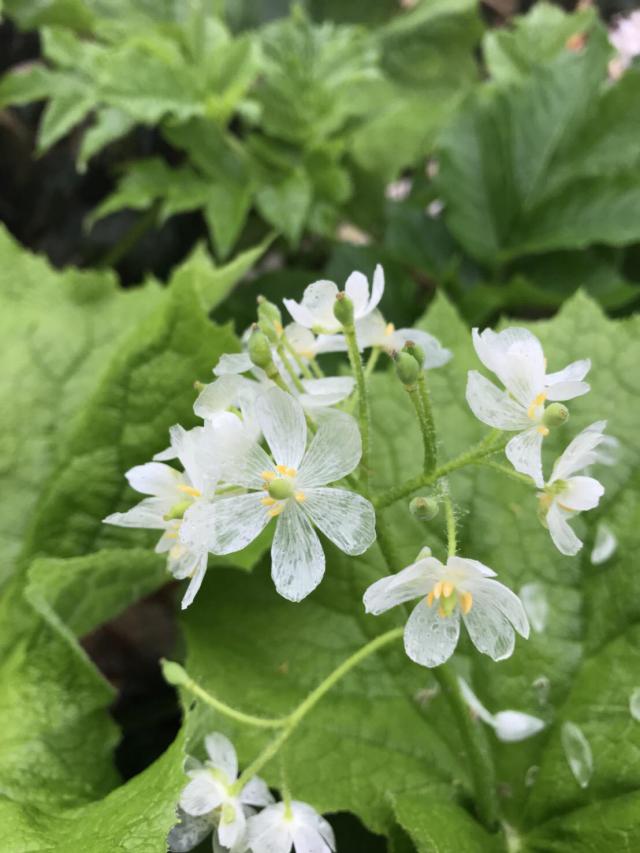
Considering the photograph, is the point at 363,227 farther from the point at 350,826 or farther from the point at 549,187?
the point at 350,826

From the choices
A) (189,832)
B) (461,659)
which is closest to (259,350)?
(189,832)

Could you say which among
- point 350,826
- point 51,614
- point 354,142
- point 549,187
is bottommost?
point 350,826

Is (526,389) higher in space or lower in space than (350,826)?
higher

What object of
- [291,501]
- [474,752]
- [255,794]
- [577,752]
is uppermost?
[291,501]

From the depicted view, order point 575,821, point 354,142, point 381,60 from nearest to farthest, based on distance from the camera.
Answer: point 575,821
point 354,142
point 381,60

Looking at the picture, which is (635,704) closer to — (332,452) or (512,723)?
(512,723)

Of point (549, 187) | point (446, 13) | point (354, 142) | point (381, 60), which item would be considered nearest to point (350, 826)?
point (549, 187)

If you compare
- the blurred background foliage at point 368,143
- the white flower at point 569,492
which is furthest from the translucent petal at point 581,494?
the blurred background foliage at point 368,143
